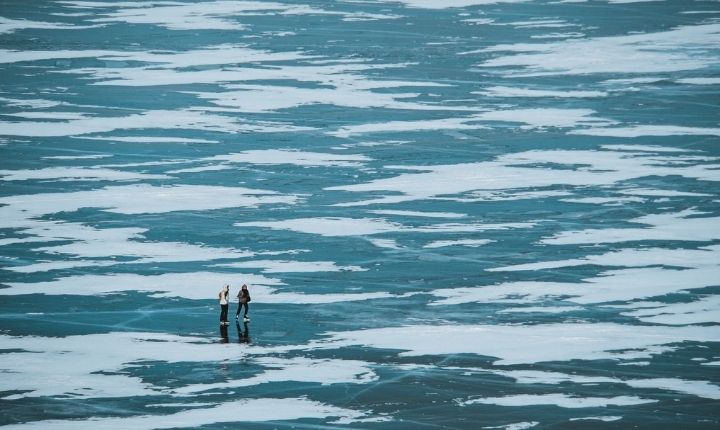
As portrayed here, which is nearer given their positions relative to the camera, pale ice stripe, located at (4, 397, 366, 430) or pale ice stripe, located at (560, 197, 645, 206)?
pale ice stripe, located at (4, 397, 366, 430)

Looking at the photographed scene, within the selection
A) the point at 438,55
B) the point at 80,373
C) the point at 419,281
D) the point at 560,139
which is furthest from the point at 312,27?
the point at 80,373

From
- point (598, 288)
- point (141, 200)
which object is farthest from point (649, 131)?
point (598, 288)

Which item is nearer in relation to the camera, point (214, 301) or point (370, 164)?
point (214, 301)

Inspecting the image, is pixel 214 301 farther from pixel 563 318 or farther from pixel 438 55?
pixel 438 55

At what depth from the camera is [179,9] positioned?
49625mm

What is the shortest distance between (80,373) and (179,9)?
35.0m

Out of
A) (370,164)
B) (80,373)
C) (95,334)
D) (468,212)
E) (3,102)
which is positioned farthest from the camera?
(3,102)

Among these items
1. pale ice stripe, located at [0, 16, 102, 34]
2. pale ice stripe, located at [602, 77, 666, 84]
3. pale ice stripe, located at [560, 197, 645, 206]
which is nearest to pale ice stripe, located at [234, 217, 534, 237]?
pale ice stripe, located at [560, 197, 645, 206]

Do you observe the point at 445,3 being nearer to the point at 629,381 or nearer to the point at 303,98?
the point at 303,98

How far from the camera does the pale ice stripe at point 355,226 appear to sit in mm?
23062

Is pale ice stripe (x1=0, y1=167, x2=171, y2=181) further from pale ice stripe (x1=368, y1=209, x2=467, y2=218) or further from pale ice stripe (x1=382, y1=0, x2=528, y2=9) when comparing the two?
pale ice stripe (x1=382, y1=0, x2=528, y2=9)

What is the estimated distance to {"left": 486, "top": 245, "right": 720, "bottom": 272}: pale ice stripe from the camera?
67.7 ft

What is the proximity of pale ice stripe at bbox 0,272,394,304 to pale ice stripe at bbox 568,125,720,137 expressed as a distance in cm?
1271

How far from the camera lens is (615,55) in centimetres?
4012
